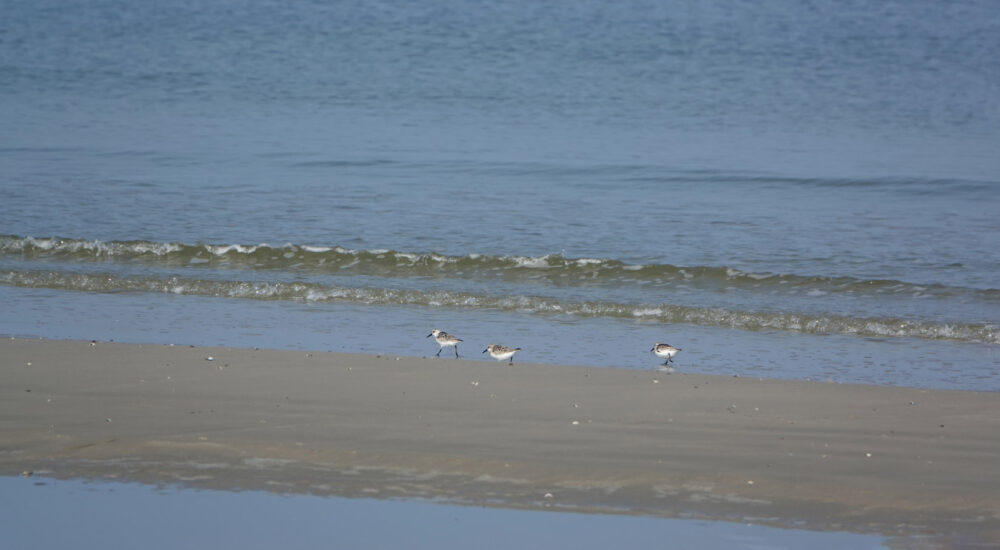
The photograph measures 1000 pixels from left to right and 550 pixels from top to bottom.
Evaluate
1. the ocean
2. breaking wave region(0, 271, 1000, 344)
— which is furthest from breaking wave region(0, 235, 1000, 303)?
breaking wave region(0, 271, 1000, 344)

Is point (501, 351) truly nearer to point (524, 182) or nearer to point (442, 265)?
point (442, 265)

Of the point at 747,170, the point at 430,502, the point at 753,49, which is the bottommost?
the point at 430,502

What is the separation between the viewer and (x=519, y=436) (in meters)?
6.31

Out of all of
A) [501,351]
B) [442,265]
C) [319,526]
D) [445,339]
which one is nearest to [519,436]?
[319,526]

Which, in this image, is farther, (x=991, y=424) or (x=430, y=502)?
(x=991, y=424)

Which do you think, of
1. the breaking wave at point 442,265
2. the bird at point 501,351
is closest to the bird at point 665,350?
the bird at point 501,351

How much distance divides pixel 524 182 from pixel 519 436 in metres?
11.6

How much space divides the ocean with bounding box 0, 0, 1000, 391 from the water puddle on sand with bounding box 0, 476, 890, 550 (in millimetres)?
3307

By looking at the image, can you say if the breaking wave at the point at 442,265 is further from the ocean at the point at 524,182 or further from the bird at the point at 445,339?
the bird at the point at 445,339

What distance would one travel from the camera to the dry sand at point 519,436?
5.46 meters

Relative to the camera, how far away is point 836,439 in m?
6.39

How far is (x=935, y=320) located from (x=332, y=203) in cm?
860

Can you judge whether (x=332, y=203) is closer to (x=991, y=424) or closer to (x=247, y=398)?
(x=247, y=398)

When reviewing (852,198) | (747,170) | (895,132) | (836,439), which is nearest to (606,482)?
(836,439)
